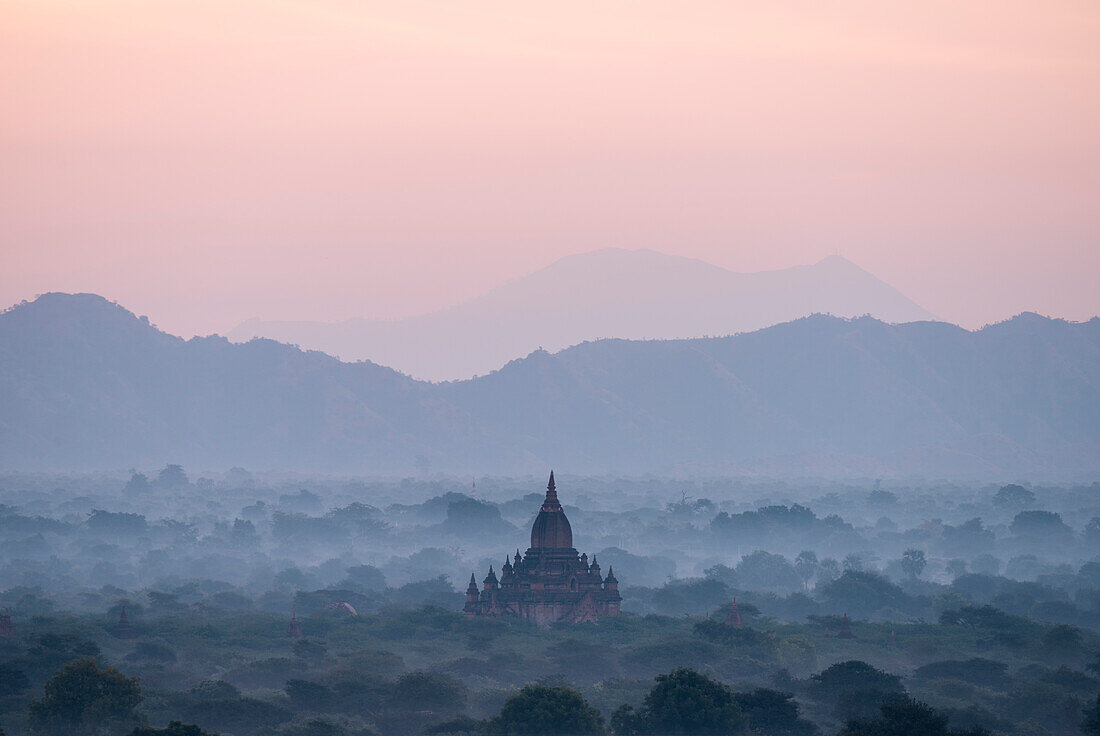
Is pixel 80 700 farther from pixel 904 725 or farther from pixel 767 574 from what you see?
pixel 767 574

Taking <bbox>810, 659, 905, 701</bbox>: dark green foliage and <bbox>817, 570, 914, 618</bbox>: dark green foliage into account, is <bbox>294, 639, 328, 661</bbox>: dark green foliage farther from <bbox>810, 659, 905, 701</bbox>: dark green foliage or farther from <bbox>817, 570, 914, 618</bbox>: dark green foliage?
<bbox>817, 570, 914, 618</bbox>: dark green foliage

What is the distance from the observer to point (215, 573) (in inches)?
6905

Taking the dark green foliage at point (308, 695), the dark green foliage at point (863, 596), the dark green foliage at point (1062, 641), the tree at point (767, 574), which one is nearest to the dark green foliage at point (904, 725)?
the dark green foliage at point (308, 695)

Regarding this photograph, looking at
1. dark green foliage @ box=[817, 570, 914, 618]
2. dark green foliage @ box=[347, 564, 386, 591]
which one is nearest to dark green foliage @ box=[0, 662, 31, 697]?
dark green foliage @ box=[347, 564, 386, 591]

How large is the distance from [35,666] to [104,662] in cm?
551

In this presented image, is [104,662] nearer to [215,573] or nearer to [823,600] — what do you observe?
A: [823,600]

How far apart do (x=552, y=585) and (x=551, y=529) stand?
3.13m

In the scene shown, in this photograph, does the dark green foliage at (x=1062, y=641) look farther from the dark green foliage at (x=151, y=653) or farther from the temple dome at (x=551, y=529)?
the dark green foliage at (x=151, y=653)

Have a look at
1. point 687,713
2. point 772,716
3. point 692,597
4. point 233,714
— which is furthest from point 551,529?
point 692,597

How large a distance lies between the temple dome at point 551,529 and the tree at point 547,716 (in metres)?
27.8

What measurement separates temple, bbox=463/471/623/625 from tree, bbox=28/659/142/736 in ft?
95.0

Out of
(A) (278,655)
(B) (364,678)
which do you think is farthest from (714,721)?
(A) (278,655)

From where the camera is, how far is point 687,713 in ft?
208

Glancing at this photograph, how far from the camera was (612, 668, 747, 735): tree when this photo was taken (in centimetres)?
6319
